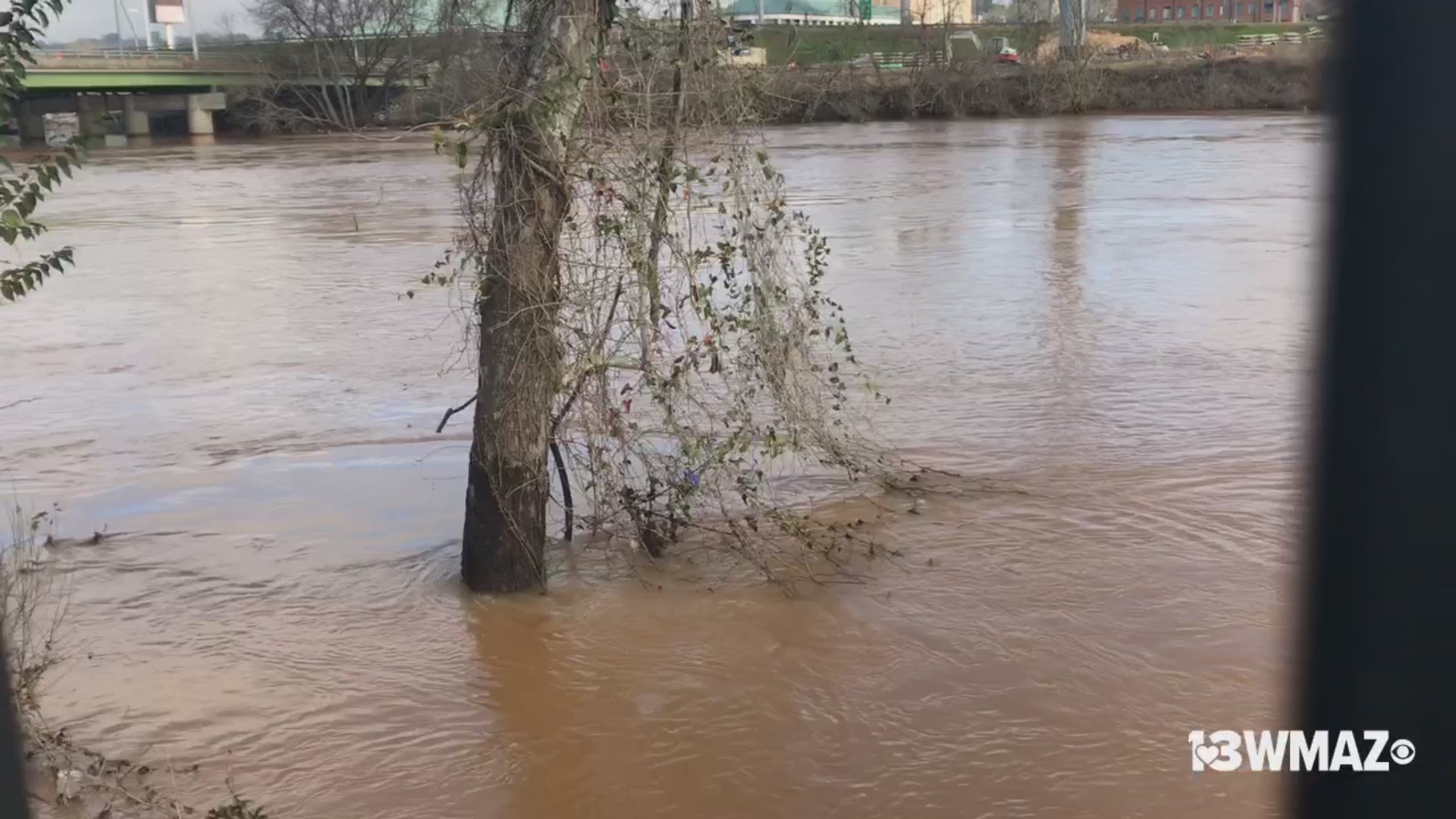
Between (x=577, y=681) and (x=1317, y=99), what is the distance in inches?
194

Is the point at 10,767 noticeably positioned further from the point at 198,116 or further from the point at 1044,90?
the point at 198,116

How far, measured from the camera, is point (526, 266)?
242 inches

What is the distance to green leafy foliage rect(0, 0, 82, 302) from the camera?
4.75m

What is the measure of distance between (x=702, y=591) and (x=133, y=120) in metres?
64.7

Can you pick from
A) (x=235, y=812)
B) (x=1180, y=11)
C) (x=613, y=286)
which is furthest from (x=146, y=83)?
(x=235, y=812)

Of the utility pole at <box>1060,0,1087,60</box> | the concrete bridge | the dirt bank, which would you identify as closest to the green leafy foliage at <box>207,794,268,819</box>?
the dirt bank

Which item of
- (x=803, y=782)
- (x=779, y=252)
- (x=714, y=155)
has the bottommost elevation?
(x=803, y=782)

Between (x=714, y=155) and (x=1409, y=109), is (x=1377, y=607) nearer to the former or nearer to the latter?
(x=1409, y=109)

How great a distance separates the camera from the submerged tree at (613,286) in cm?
610

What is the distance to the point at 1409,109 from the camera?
4.78 feet

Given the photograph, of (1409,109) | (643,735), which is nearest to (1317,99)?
(1409,109)

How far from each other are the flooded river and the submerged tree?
0.48m

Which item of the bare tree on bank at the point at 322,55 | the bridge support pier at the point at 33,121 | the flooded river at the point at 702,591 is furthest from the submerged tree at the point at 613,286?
the bridge support pier at the point at 33,121

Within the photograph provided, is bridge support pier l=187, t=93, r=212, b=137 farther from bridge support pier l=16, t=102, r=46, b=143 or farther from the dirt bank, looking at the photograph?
the dirt bank
